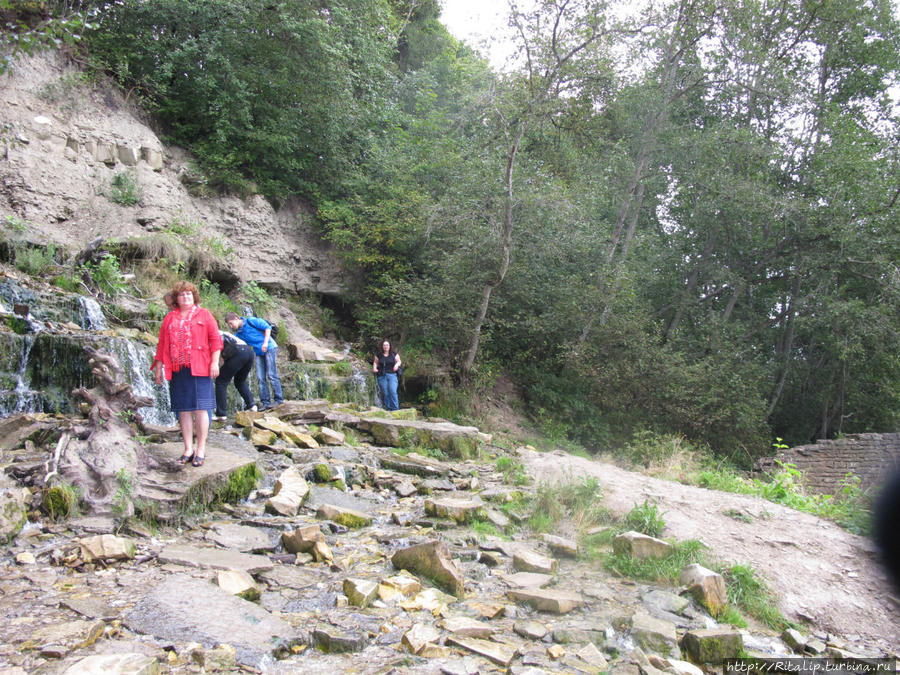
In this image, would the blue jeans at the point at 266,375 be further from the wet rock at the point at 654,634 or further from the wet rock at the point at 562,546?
the wet rock at the point at 654,634

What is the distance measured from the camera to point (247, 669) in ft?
9.05

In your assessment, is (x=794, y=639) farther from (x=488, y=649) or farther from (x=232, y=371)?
(x=232, y=371)

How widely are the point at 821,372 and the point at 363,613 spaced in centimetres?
2367

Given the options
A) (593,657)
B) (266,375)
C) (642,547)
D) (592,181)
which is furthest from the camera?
(592,181)

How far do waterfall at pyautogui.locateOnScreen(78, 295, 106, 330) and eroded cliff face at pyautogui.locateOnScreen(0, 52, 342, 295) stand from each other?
2.46 m

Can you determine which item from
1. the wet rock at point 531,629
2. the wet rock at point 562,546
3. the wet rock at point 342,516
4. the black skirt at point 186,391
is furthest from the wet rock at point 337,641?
the black skirt at point 186,391

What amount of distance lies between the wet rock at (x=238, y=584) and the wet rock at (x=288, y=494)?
58.8 inches


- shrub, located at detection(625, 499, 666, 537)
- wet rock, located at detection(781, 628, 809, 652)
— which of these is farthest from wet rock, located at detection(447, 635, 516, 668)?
shrub, located at detection(625, 499, 666, 537)

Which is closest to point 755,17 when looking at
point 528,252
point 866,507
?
point 528,252

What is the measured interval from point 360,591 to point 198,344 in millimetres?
3028

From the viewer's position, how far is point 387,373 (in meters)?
12.2

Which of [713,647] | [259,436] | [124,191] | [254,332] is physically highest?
[124,191]

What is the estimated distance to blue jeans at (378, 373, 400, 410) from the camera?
12.2 meters

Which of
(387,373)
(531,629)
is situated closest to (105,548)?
(531,629)
